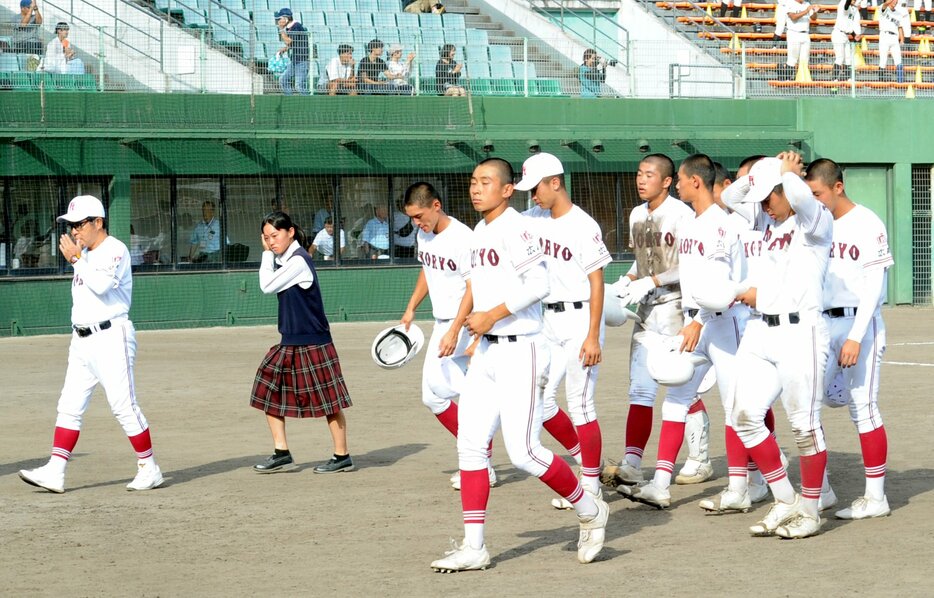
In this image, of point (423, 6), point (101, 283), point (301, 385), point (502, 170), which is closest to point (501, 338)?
point (502, 170)

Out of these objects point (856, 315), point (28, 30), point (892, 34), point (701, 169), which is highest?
point (892, 34)

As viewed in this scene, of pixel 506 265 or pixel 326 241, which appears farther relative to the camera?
pixel 326 241

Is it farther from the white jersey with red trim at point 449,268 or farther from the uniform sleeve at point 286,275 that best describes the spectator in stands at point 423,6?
the white jersey with red trim at point 449,268

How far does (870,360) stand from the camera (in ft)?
26.8

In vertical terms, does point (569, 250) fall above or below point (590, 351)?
above

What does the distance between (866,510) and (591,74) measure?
17767 millimetres

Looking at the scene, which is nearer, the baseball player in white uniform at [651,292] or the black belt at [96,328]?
the baseball player in white uniform at [651,292]

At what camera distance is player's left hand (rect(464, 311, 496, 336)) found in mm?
6907

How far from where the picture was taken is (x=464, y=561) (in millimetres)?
6910

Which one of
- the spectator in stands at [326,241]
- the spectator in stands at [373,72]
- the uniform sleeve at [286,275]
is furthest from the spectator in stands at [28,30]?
the uniform sleeve at [286,275]

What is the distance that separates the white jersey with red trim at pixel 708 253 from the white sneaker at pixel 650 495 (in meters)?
1.14

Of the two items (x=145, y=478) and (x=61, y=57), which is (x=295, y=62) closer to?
(x=61, y=57)

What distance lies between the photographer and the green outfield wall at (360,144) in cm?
2159

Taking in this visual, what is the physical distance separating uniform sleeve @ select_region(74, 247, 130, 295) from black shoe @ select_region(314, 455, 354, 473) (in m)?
2.01
